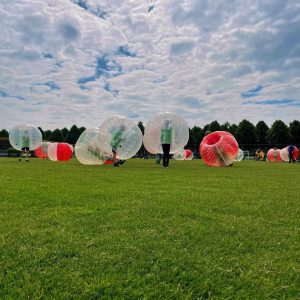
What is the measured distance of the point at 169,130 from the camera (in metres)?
19.1

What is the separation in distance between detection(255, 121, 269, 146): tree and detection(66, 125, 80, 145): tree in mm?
44707

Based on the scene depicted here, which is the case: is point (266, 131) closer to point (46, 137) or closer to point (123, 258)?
point (46, 137)

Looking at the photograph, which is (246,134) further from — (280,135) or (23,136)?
(23,136)

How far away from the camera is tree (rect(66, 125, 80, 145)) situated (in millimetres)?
84438

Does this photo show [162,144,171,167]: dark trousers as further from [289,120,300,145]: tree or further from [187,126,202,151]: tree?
[187,126,202,151]: tree

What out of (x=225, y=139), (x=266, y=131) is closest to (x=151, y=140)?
(x=225, y=139)

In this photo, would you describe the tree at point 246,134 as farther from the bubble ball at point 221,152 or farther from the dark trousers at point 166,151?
the dark trousers at point 166,151

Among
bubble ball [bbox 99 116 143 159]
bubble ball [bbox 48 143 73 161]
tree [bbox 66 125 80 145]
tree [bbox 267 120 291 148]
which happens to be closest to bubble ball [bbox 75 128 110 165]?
bubble ball [bbox 99 116 143 159]

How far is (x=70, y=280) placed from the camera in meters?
2.69

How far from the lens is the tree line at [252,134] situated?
6906cm

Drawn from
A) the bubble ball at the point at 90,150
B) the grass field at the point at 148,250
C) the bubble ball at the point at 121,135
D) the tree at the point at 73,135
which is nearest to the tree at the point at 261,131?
the tree at the point at 73,135

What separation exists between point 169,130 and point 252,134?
60.2 metres

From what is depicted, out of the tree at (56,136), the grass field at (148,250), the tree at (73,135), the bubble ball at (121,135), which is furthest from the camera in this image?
the tree at (56,136)

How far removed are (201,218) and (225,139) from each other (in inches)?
699
